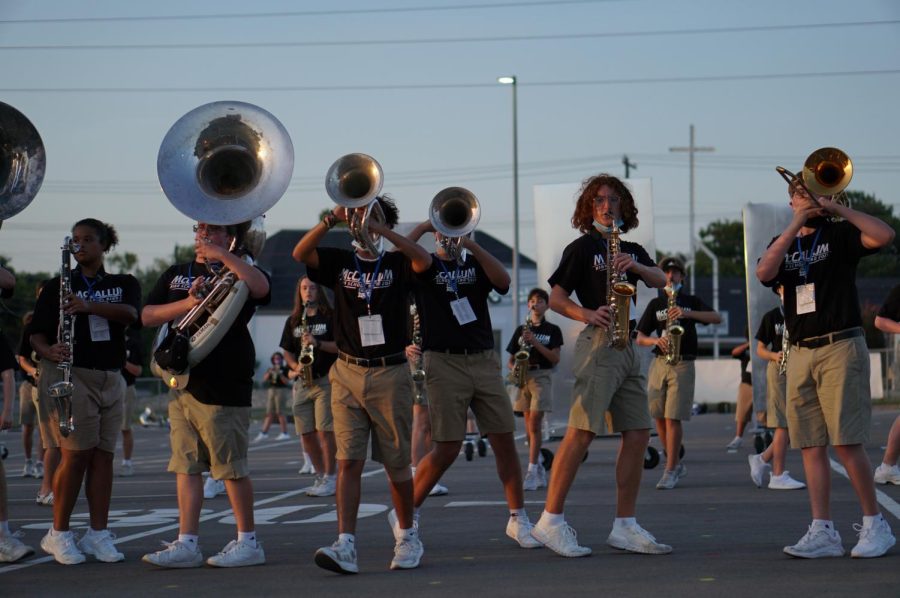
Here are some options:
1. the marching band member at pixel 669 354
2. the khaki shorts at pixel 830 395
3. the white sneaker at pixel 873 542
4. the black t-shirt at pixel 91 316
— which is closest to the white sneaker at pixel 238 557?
the black t-shirt at pixel 91 316

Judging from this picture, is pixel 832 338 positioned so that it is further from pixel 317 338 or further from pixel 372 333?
pixel 317 338

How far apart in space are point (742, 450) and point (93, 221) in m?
13.2

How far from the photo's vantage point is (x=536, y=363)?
1515cm

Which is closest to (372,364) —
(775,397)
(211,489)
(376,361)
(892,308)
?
(376,361)

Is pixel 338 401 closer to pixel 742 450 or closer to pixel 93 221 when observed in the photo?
pixel 93 221

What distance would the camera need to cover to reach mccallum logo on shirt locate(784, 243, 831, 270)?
8.16m

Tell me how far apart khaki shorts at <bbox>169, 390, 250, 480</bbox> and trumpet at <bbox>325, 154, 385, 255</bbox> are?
138 centimetres

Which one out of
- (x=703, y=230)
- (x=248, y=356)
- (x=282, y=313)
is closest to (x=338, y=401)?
(x=248, y=356)

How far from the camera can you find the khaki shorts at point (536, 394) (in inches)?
583

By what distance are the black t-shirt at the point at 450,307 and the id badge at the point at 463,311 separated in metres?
0.02

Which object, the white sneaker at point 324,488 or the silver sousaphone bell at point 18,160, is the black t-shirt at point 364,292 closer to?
the silver sousaphone bell at point 18,160

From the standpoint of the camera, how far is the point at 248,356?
27.2 ft

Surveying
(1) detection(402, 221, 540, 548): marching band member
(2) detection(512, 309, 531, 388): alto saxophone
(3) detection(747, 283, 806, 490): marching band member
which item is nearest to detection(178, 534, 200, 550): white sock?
(1) detection(402, 221, 540, 548): marching band member

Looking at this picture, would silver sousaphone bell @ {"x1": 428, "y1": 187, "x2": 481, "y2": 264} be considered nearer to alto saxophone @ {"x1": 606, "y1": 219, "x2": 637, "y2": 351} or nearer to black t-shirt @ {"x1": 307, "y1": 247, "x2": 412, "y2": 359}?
black t-shirt @ {"x1": 307, "y1": 247, "x2": 412, "y2": 359}
